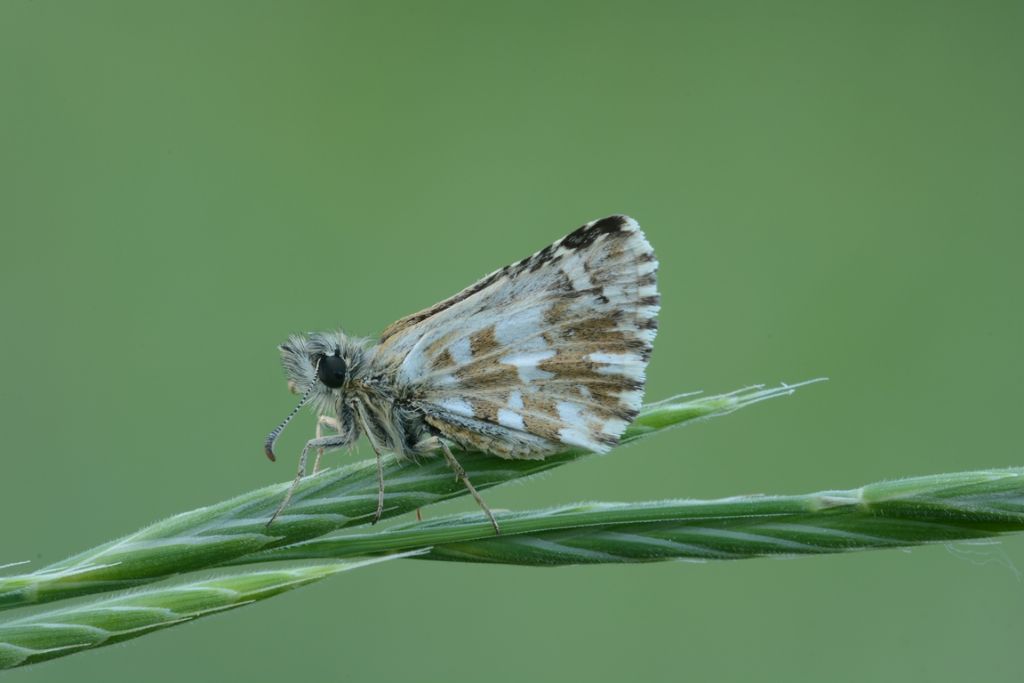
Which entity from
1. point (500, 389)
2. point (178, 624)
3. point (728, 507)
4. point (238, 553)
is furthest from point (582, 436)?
point (178, 624)

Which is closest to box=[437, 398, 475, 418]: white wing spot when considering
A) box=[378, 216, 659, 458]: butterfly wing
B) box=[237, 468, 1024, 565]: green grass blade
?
box=[378, 216, 659, 458]: butterfly wing

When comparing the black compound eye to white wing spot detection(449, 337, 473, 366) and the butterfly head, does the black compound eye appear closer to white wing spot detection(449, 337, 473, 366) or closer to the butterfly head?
the butterfly head

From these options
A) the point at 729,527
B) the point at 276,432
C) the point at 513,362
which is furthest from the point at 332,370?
the point at 729,527

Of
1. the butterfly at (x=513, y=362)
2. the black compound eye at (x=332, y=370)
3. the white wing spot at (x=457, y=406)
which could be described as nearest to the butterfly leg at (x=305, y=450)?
the butterfly at (x=513, y=362)

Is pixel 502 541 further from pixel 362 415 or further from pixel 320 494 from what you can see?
pixel 362 415

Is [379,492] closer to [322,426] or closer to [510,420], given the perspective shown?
[510,420]

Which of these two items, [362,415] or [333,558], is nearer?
[333,558]

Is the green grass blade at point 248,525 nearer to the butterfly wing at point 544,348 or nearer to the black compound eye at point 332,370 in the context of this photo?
the butterfly wing at point 544,348
